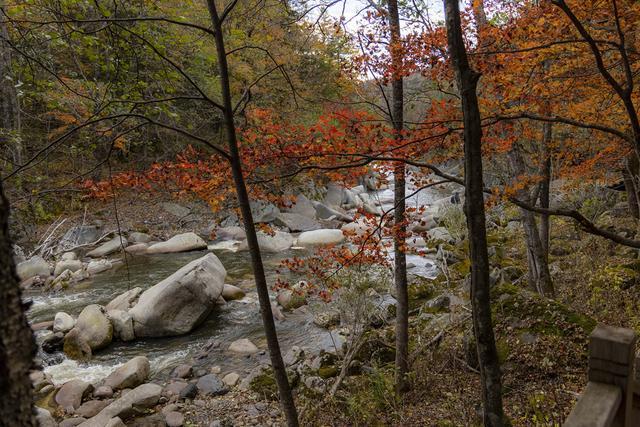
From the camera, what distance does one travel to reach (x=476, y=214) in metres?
2.67

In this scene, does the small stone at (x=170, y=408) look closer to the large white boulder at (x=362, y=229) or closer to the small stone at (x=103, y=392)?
the small stone at (x=103, y=392)

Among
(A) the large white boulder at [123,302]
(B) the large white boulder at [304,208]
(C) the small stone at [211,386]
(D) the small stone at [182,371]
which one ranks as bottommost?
(C) the small stone at [211,386]

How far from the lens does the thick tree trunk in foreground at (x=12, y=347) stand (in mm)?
1041

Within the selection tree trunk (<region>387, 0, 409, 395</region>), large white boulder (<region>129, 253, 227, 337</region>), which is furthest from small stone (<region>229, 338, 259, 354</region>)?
tree trunk (<region>387, 0, 409, 395</region>)

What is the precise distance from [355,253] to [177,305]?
428cm

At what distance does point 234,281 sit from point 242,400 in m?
5.79

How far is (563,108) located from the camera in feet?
22.2

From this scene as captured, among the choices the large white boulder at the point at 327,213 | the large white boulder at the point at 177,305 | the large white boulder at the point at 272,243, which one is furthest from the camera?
the large white boulder at the point at 327,213

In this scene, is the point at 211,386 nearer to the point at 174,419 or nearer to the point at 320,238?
the point at 174,419

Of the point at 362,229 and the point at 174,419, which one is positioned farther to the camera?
the point at 362,229

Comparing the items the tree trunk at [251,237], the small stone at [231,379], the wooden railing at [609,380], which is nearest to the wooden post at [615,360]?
the wooden railing at [609,380]

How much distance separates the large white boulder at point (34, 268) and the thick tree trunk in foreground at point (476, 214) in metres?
13.2

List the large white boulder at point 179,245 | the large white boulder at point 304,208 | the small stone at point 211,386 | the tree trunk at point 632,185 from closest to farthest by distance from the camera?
1. the small stone at point 211,386
2. the tree trunk at point 632,185
3. the large white boulder at point 179,245
4. the large white boulder at point 304,208

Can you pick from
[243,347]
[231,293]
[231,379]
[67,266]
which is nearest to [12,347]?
[231,379]
